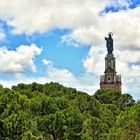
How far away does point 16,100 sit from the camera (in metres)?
71.2

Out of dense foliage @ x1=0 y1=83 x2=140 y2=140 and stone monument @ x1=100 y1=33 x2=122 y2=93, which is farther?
stone monument @ x1=100 y1=33 x2=122 y2=93

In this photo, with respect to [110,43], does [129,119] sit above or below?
below

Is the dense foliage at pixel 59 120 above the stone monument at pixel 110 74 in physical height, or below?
below

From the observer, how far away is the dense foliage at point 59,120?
5556 cm

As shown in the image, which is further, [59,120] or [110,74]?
[110,74]

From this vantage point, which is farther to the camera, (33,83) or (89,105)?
(33,83)

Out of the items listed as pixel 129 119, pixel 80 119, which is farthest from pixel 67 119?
pixel 129 119

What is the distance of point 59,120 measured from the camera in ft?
237

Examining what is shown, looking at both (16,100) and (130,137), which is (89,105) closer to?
(16,100)

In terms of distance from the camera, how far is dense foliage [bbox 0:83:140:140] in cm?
5556

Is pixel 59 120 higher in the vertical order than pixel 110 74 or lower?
lower

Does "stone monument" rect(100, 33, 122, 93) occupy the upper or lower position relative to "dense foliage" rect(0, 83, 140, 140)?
upper

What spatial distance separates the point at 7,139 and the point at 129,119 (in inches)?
596

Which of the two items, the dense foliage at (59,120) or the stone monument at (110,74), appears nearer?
the dense foliage at (59,120)
